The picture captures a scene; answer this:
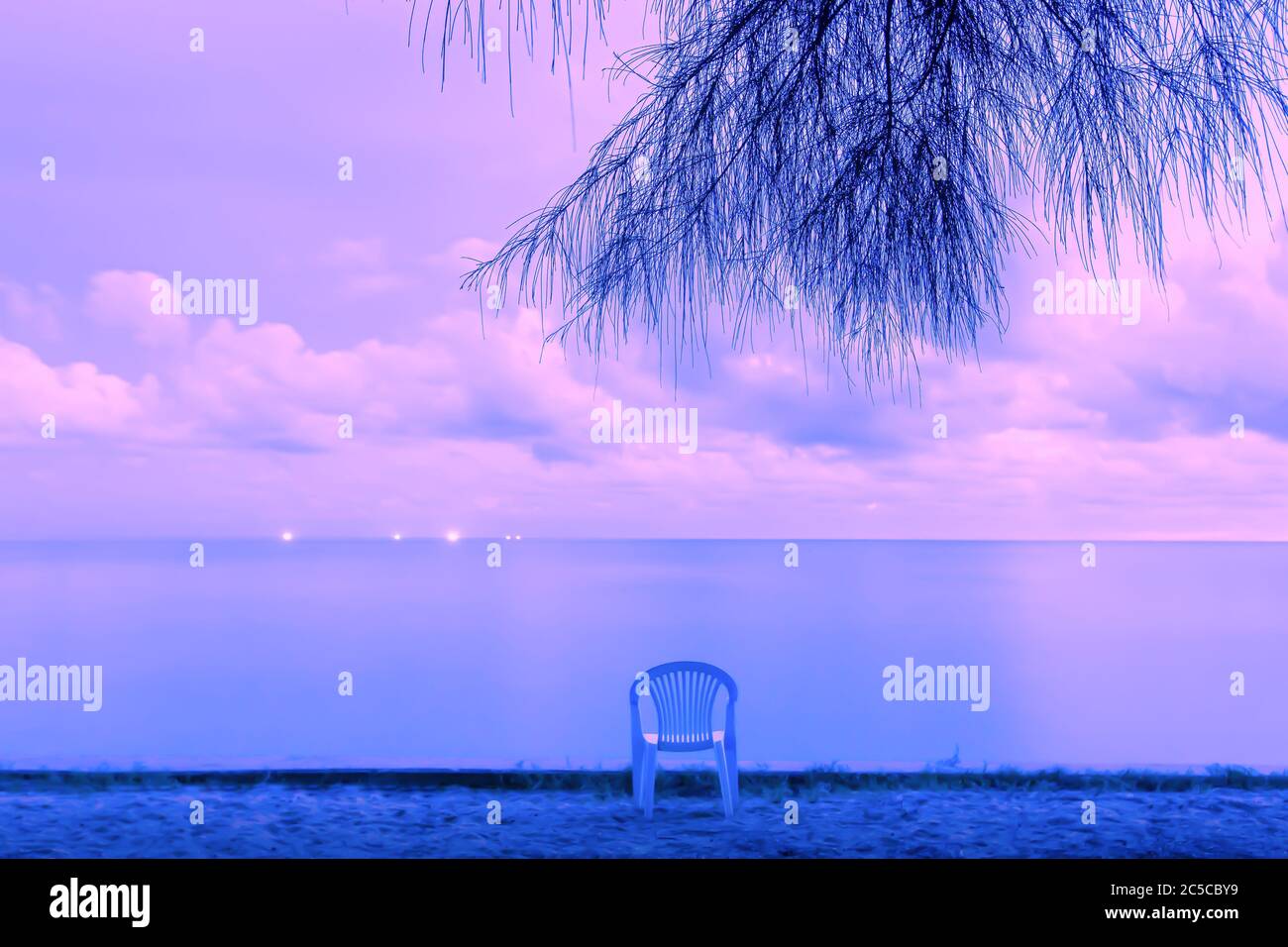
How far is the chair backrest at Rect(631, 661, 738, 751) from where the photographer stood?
13.6 feet

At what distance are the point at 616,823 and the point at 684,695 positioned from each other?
58 cm

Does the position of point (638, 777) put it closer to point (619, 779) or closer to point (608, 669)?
point (619, 779)

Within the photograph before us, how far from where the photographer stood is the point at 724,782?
411 centimetres

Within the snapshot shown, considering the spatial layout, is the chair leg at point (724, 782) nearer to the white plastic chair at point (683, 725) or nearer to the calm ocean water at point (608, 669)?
the white plastic chair at point (683, 725)

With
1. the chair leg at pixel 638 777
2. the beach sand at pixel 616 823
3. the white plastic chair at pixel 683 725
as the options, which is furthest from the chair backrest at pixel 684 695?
the beach sand at pixel 616 823

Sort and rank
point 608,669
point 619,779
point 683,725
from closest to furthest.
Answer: point 683,725, point 619,779, point 608,669

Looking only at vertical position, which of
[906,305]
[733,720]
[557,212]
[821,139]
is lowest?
[733,720]

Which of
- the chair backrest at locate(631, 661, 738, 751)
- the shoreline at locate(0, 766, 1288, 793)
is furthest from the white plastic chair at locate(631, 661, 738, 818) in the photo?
the shoreline at locate(0, 766, 1288, 793)

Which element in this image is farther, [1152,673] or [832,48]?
[1152,673]

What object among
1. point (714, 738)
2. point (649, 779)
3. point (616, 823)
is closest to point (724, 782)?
point (714, 738)

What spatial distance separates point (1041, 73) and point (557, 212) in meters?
1.23

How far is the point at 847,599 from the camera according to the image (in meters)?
29.6

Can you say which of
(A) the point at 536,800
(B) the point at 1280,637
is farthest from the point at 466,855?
(B) the point at 1280,637
